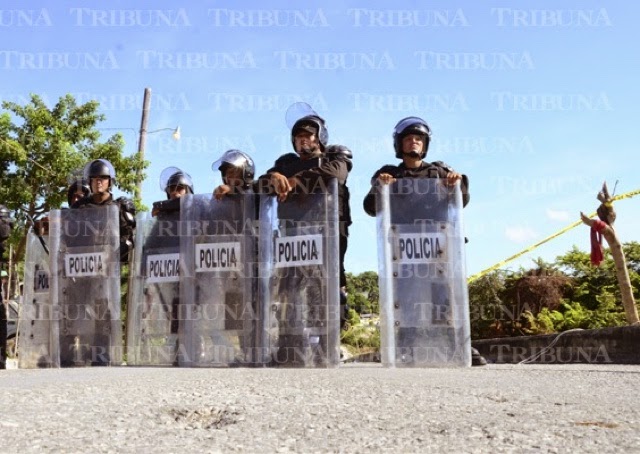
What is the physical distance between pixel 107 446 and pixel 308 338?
11.1 feet

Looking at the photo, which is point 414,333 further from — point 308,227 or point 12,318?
point 12,318

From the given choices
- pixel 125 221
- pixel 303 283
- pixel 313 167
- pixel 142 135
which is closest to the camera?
pixel 303 283

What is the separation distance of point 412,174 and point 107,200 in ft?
10.6

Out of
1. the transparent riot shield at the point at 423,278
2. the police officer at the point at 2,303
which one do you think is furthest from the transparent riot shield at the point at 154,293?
the transparent riot shield at the point at 423,278

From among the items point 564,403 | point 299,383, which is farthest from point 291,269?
point 564,403

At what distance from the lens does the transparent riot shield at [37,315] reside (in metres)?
7.21

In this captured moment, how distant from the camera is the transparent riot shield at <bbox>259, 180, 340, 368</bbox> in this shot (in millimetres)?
5859

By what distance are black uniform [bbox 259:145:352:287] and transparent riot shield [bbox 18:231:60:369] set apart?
2.65 meters

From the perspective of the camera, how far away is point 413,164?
6.56m

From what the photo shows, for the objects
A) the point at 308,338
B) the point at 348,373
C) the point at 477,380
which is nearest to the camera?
the point at 477,380

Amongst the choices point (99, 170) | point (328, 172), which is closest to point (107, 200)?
point (99, 170)

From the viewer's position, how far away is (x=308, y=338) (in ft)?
19.2

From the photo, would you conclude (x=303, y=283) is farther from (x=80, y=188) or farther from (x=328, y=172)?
(x=80, y=188)

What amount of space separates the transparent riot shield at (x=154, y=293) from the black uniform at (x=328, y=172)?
123 centimetres
